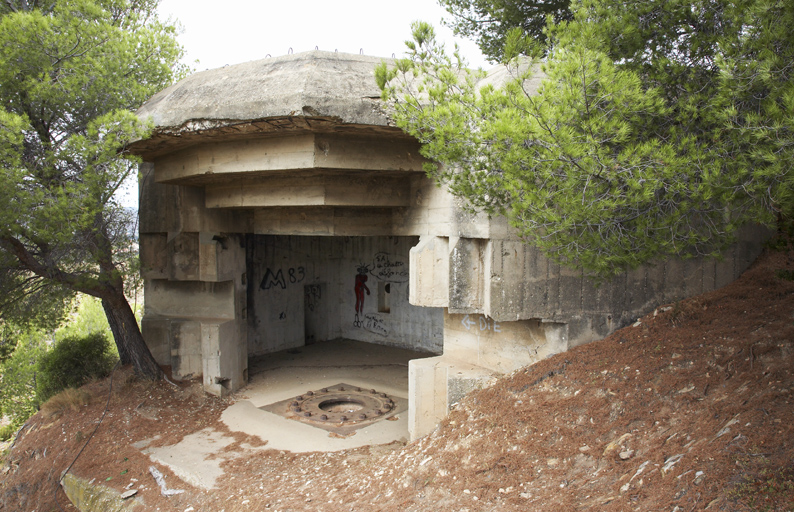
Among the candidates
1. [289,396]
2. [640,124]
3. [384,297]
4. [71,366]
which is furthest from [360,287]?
[640,124]

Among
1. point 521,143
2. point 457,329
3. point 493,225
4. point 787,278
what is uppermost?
point 521,143

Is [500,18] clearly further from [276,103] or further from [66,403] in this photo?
[66,403]

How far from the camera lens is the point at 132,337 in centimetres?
848

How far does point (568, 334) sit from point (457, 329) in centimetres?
138

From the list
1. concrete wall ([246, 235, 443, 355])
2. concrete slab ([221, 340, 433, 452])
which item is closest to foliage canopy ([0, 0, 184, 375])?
concrete slab ([221, 340, 433, 452])

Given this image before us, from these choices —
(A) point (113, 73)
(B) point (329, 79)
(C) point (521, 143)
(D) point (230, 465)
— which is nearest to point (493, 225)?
(C) point (521, 143)

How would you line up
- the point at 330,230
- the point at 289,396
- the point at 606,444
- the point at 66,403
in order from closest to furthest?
the point at 606,444 < the point at 330,230 < the point at 66,403 < the point at 289,396

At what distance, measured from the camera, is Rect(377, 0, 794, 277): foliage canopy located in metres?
2.95

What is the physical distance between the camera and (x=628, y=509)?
3414 mm

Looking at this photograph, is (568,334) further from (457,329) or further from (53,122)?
(53,122)

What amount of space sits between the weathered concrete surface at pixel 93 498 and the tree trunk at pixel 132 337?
2198 millimetres

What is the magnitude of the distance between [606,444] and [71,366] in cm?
953

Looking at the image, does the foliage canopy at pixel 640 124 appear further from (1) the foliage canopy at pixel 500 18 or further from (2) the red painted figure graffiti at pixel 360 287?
(2) the red painted figure graffiti at pixel 360 287

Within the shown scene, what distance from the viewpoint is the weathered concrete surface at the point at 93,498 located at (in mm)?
5750
